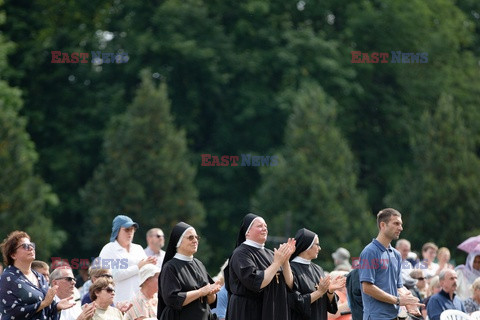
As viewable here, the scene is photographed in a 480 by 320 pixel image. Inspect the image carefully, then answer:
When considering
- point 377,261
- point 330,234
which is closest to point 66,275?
point 377,261

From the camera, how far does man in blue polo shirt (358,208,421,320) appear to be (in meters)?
9.98

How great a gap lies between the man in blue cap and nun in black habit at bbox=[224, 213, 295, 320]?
1977mm

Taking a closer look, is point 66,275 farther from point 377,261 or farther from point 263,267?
point 377,261

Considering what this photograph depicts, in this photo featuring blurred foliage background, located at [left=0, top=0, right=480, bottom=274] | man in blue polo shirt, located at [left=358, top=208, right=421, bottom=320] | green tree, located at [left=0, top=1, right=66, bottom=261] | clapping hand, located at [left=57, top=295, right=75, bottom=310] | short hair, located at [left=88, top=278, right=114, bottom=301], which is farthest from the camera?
blurred foliage background, located at [left=0, top=0, right=480, bottom=274]

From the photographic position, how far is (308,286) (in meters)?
10.7

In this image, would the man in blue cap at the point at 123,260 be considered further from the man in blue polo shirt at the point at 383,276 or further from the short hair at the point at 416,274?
the short hair at the point at 416,274

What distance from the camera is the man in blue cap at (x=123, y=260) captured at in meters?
12.2

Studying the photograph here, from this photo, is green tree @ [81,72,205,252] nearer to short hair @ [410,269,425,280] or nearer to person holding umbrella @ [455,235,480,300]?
person holding umbrella @ [455,235,480,300]

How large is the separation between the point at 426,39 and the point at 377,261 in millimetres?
26453

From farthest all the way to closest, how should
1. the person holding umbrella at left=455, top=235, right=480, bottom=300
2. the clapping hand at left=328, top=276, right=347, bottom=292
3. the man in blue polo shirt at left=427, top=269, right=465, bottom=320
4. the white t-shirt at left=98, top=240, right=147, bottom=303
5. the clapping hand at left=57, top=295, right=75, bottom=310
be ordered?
the person holding umbrella at left=455, top=235, right=480, bottom=300
the man in blue polo shirt at left=427, top=269, right=465, bottom=320
the white t-shirt at left=98, top=240, right=147, bottom=303
the clapping hand at left=328, top=276, right=347, bottom=292
the clapping hand at left=57, top=295, right=75, bottom=310

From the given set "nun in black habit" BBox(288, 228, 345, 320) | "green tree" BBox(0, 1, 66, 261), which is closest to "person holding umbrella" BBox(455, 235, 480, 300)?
"nun in black habit" BBox(288, 228, 345, 320)

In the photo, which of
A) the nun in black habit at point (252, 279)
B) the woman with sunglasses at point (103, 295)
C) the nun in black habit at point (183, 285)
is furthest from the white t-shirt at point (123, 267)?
the nun in black habit at point (252, 279)

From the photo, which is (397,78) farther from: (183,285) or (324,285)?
(183,285)

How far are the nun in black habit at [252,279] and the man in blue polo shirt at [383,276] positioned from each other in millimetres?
715
